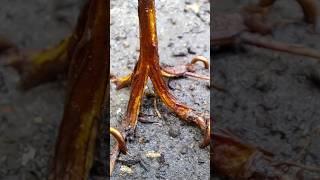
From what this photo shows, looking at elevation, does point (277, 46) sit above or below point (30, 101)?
above

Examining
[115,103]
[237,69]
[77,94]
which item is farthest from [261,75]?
[77,94]

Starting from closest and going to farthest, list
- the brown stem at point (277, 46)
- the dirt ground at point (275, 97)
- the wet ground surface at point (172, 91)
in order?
the wet ground surface at point (172, 91) → the dirt ground at point (275, 97) → the brown stem at point (277, 46)

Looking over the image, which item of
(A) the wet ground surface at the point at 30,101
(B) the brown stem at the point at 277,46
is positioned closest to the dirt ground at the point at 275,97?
(B) the brown stem at the point at 277,46

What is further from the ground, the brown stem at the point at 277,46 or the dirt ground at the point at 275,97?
the brown stem at the point at 277,46

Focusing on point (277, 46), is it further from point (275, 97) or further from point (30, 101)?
point (30, 101)

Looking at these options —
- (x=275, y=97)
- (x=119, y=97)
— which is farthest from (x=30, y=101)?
(x=275, y=97)

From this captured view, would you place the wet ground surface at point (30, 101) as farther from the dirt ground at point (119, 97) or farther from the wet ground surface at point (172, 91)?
the wet ground surface at point (172, 91)

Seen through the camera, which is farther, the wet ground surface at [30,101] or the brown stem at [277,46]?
the brown stem at [277,46]
